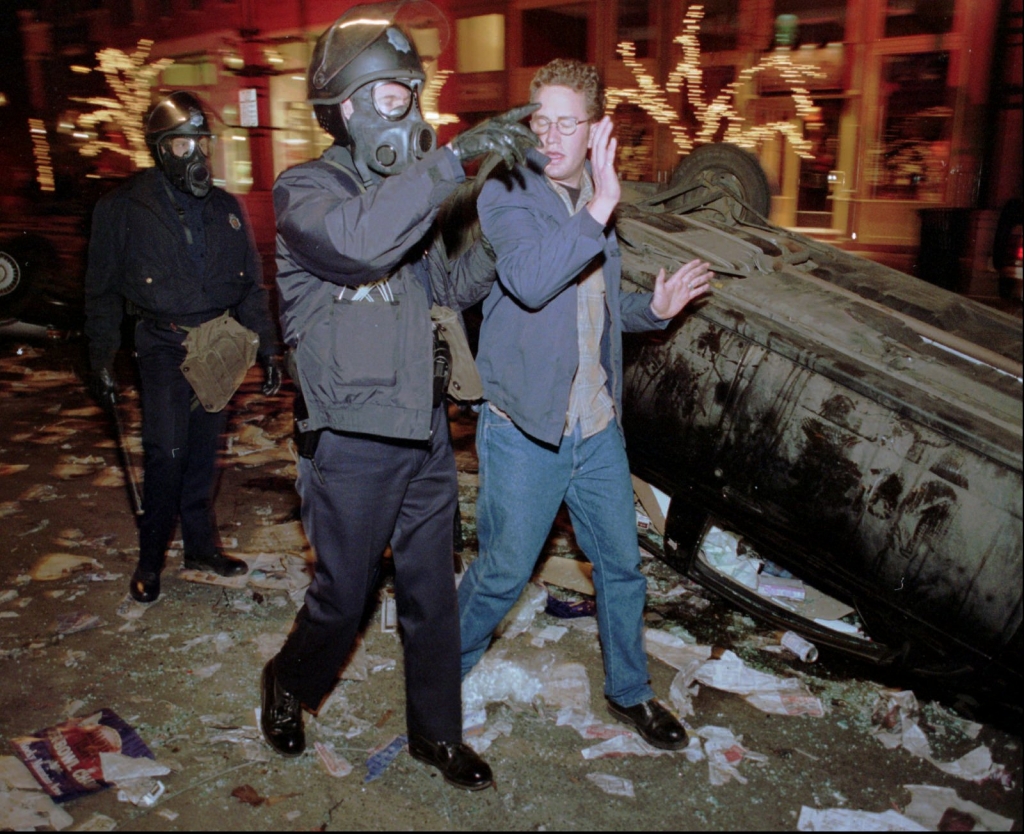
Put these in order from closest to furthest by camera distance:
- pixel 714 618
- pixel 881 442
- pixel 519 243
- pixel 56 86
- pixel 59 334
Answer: pixel 519 243 < pixel 881 442 < pixel 714 618 < pixel 59 334 < pixel 56 86

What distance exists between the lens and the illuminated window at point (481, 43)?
1602cm

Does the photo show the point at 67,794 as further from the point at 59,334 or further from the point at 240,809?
the point at 59,334

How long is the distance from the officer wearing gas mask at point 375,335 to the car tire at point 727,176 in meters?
2.67

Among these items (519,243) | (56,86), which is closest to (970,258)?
(519,243)

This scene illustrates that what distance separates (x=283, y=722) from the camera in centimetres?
292

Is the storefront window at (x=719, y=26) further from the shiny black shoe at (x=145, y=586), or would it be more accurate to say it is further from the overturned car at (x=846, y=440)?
the shiny black shoe at (x=145, y=586)

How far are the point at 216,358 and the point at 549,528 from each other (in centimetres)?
184

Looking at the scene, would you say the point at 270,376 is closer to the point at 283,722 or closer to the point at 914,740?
the point at 283,722

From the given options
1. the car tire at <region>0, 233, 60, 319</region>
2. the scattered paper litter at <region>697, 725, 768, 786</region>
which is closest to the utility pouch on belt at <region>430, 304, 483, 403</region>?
the scattered paper litter at <region>697, 725, 768, 786</region>

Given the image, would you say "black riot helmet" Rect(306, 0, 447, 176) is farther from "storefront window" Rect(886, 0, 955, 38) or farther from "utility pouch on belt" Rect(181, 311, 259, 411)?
"storefront window" Rect(886, 0, 955, 38)

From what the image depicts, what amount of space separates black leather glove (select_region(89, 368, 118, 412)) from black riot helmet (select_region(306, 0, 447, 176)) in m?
2.14

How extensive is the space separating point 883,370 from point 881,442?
30 cm

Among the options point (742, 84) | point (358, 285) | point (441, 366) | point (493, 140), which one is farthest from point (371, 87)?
point (742, 84)

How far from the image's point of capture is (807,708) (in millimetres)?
3268
